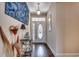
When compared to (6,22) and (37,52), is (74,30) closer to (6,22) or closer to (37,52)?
(37,52)

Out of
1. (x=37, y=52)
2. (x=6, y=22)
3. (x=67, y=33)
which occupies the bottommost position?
(x=37, y=52)

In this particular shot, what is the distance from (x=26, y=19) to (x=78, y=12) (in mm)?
568

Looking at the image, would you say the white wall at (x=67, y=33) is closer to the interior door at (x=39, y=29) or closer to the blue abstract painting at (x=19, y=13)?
the interior door at (x=39, y=29)

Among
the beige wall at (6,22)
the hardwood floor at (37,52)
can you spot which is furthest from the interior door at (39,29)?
the beige wall at (6,22)

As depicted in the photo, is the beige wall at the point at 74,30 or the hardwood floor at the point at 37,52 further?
the beige wall at the point at 74,30

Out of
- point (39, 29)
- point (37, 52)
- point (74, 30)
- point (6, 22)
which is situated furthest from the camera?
point (39, 29)

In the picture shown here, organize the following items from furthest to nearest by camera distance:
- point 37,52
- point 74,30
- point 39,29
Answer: point 39,29 → point 74,30 → point 37,52

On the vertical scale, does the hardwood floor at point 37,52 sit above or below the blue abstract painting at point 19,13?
below

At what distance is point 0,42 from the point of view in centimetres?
80

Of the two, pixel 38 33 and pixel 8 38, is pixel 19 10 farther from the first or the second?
pixel 38 33

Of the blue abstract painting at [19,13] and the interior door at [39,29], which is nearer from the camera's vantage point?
the blue abstract painting at [19,13]

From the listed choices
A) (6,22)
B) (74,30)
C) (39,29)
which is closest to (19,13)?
(6,22)

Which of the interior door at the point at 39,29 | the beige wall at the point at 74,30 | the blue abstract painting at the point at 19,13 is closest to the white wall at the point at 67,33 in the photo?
the beige wall at the point at 74,30

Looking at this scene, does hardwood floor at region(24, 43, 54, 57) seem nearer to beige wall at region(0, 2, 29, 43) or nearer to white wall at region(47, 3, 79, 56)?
white wall at region(47, 3, 79, 56)
